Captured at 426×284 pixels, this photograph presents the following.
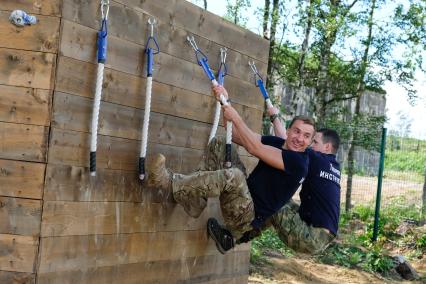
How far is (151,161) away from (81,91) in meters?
0.68

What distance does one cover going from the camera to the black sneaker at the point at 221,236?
184 inches

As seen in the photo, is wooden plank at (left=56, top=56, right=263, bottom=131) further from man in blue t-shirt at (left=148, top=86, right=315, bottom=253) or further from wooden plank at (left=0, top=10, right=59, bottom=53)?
man in blue t-shirt at (left=148, top=86, right=315, bottom=253)

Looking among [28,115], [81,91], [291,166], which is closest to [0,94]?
[28,115]

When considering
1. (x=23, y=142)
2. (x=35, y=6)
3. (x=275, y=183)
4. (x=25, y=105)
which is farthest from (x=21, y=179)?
(x=275, y=183)

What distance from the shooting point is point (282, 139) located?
16.1 ft

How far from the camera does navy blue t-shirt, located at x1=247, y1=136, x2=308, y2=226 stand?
4242mm

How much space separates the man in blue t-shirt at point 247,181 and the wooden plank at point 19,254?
90 cm

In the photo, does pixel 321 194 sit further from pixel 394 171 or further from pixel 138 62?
pixel 394 171

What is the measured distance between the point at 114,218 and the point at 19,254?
27.3 inches

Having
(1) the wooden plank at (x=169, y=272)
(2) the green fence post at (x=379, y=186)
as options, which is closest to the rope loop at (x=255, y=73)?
(1) the wooden plank at (x=169, y=272)

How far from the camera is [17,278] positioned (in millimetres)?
3340

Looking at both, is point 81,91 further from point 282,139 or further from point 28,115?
point 282,139

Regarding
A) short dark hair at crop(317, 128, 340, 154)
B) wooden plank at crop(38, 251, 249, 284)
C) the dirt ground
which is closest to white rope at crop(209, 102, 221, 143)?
wooden plank at crop(38, 251, 249, 284)

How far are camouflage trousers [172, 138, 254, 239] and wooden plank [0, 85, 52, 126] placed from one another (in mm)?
1075
